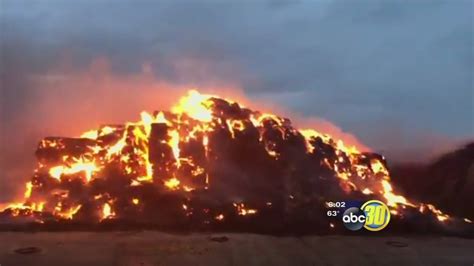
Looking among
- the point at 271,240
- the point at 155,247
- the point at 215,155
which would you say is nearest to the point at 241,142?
the point at 215,155

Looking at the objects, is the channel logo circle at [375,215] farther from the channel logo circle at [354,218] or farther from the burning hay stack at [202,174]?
the burning hay stack at [202,174]

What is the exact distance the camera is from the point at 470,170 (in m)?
17.2

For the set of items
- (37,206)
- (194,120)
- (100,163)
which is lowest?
(37,206)

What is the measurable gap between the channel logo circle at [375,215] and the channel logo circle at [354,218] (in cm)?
15

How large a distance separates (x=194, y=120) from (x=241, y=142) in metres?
1.45

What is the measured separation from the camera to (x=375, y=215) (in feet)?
50.8

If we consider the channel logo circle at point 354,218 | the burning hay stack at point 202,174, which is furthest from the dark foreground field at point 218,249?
the burning hay stack at point 202,174

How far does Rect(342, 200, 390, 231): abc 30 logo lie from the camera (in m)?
15.3

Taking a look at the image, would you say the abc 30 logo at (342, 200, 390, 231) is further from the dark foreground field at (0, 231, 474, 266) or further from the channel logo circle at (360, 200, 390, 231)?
the dark foreground field at (0, 231, 474, 266)

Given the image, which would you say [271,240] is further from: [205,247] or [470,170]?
[470,170]

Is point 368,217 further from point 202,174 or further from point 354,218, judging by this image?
point 202,174

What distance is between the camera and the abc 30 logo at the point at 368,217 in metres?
15.3

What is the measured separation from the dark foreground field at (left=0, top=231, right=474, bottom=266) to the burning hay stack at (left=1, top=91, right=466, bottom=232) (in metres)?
0.70

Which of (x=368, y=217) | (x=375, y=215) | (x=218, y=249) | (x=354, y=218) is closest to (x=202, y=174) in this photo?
(x=218, y=249)
